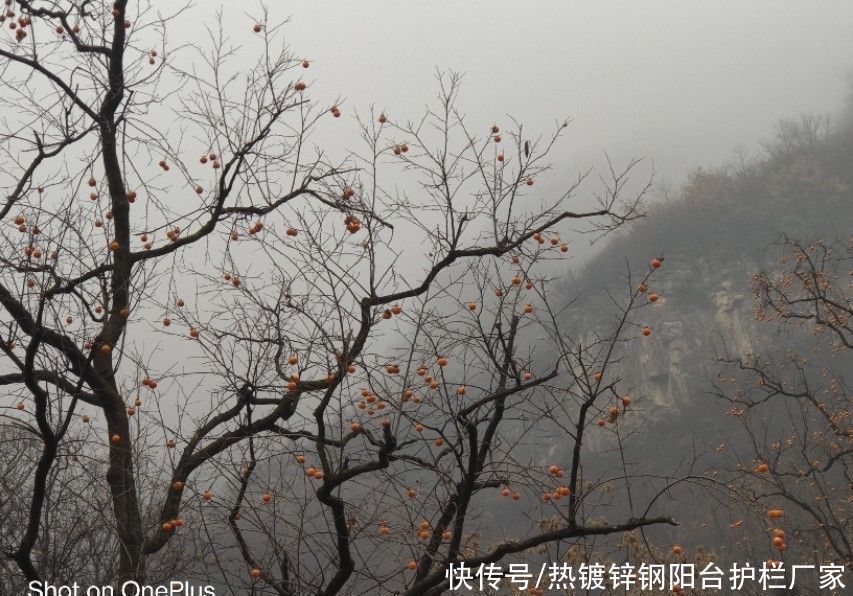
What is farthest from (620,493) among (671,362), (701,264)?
(701,264)

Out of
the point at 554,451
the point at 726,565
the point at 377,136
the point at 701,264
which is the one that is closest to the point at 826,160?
the point at 701,264

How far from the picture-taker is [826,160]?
35.8 m

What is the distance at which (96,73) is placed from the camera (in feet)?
14.2

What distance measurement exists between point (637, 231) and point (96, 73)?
33.3 m

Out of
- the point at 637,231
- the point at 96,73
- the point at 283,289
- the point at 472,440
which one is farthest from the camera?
the point at 637,231

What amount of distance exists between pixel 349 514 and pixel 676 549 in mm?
1591

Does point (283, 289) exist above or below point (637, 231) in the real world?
below

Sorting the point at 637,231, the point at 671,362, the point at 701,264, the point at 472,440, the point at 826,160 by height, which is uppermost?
the point at 826,160

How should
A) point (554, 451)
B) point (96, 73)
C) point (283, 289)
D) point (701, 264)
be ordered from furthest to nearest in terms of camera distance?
point (701, 264) → point (554, 451) → point (96, 73) → point (283, 289)

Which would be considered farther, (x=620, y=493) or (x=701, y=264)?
(x=701, y=264)

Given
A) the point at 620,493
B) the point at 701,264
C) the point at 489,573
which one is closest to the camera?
the point at 489,573

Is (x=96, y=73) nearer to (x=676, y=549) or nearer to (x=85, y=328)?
(x=85, y=328)

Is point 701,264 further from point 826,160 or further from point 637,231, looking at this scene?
point 826,160

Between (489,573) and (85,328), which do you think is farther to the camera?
(85,328)
